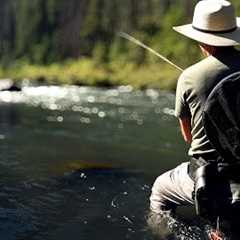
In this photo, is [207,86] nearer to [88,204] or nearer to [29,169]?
[88,204]

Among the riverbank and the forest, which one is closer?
the riverbank

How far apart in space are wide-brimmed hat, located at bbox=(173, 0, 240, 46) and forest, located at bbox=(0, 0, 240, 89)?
1948 inches

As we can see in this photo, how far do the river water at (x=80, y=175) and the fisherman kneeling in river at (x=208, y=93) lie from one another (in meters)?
1.45

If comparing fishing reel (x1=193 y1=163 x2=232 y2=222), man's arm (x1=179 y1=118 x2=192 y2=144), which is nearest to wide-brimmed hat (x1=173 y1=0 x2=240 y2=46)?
man's arm (x1=179 y1=118 x2=192 y2=144)

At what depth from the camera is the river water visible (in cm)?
711

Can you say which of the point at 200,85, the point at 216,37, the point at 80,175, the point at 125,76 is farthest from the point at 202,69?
the point at 125,76

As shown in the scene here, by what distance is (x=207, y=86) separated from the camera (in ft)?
18.5

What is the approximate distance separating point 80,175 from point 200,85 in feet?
16.4

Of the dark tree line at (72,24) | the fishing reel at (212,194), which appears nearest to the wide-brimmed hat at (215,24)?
the fishing reel at (212,194)

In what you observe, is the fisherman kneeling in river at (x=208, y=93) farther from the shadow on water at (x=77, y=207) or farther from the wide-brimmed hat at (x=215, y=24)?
the shadow on water at (x=77, y=207)

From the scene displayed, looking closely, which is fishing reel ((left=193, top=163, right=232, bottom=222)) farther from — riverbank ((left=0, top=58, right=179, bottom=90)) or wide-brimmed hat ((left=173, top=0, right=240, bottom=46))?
riverbank ((left=0, top=58, right=179, bottom=90))

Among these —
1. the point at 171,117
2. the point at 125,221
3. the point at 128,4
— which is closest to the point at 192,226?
the point at 125,221

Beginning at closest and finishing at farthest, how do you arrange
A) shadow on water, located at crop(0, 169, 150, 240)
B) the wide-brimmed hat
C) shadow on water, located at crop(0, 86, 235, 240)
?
the wide-brimmed hat < shadow on water, located at crop(0, 169, 150, 240) < shadow on water, located at crop(0, 86, 235, 240)

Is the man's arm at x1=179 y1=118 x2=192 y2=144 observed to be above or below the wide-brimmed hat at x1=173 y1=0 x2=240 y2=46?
below
